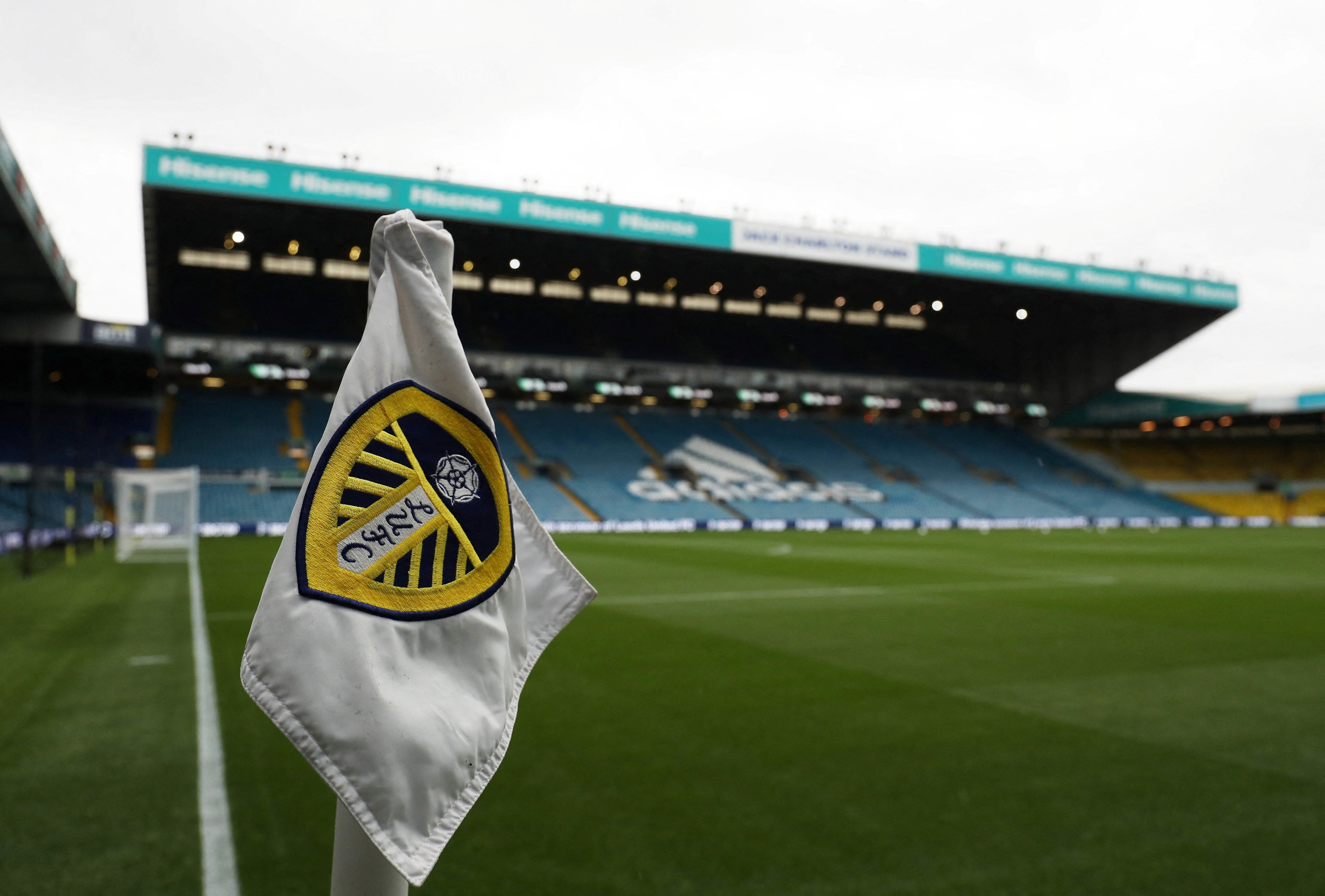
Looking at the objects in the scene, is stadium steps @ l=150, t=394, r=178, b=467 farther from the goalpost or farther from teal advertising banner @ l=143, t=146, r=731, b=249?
teal advertising banner @ l=143, t=146, r=731, b=249

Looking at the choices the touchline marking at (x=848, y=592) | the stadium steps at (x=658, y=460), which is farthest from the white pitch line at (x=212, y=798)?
the stadium steps at (x=658, y=460)

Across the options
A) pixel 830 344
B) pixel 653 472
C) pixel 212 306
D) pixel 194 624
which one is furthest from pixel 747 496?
pixel 194 624

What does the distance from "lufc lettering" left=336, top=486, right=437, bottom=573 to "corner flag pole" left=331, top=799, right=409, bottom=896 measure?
0.34 metres

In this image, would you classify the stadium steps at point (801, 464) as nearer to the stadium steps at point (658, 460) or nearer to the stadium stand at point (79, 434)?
the stadium steps at point (658, 460)

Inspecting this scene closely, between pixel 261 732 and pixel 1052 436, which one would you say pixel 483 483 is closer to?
pixel 261 732

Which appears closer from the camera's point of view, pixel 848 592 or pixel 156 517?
pixel 848 592

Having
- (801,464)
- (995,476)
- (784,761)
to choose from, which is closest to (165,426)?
(801,464)

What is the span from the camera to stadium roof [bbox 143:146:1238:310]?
2697 cm

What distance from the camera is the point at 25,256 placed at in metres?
19.2

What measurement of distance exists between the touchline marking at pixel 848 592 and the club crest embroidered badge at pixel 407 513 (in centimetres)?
1071

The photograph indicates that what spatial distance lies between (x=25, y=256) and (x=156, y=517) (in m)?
10.3

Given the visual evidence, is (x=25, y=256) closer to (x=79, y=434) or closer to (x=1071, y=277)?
(x=79, y=434)

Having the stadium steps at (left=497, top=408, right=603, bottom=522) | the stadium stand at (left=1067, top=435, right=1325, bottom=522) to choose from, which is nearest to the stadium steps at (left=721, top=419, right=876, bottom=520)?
the stadium steps at (left=497, top=408, right=603, bottom=522)

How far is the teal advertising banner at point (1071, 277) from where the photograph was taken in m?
35.8
